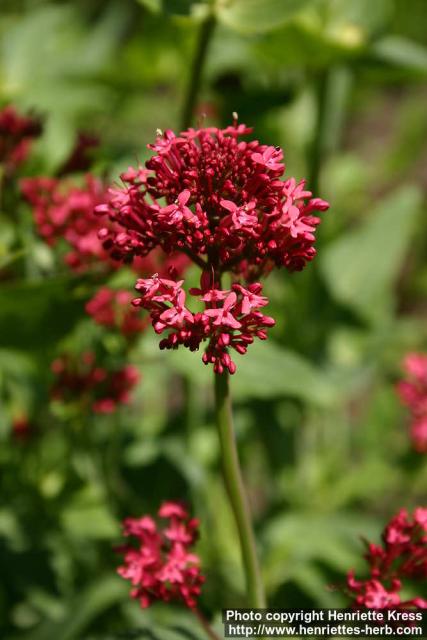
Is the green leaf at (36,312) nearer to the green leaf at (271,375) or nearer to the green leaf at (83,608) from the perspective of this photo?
the green leaf at (271,375)

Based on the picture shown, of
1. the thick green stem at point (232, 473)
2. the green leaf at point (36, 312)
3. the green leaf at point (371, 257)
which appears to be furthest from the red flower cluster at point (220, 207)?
the green leaf at point (371, 257)

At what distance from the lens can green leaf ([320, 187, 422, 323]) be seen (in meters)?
2.15

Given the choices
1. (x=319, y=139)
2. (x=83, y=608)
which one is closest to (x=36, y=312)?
(x=83, y=608)

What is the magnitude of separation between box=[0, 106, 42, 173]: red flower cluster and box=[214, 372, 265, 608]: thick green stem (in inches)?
29.0

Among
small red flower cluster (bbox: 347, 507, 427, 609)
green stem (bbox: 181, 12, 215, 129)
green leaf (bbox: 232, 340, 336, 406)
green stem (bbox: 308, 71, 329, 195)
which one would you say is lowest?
small red flower cluster (bbox: 347, 507, 427, 609)

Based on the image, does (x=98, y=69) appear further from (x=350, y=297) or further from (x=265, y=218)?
(x=265, y=218)

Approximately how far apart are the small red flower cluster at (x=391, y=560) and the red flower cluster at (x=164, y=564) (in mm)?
202

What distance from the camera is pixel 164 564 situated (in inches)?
39.2

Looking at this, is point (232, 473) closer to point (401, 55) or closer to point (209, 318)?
point (209, 318)

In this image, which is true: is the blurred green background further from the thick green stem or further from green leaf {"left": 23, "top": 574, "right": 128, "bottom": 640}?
the thick green stem

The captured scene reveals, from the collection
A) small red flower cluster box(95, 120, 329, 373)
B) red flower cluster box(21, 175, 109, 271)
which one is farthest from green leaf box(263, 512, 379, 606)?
small red flower cluster box(95, 120, 329, 373)

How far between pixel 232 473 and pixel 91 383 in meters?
0.53

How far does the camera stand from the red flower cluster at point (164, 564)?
937 mm

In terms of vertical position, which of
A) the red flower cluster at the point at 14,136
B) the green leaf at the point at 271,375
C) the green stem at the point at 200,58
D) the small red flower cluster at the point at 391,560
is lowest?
the small red flower cluster at the point at 391,560
